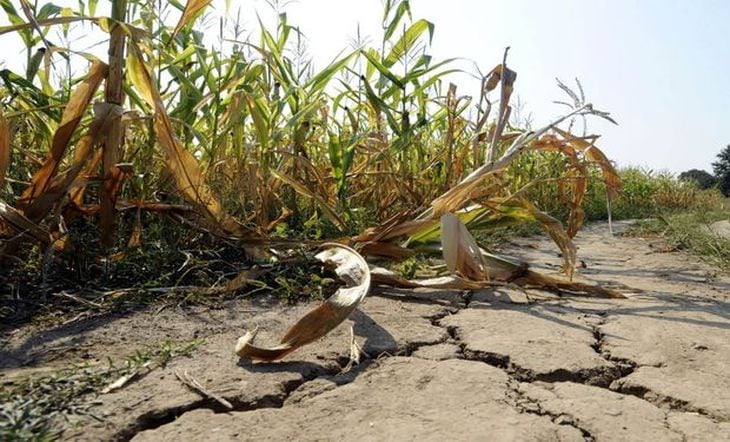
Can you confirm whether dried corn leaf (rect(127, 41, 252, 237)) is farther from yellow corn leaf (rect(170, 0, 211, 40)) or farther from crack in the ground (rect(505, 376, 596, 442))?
crack in the ground (rect(505, 376, 596, 442))

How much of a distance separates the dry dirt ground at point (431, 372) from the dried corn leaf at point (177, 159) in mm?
322

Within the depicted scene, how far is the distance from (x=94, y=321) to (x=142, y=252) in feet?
1.31

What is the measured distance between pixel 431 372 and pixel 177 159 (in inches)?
34.8

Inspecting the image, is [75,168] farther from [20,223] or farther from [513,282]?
[513,282]

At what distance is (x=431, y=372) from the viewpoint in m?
1.28

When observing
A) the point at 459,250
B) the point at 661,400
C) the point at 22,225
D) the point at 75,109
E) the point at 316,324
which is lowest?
the point at 661,400

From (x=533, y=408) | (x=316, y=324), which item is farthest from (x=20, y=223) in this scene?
(x=533, y=408)

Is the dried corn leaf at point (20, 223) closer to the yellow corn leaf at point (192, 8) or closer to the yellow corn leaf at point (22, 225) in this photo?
the yellow corn leaf at point (22, 225)

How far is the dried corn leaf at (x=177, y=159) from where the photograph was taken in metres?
1.65

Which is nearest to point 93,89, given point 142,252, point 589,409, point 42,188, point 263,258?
point 42,188

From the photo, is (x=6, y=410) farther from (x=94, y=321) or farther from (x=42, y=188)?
(x=42, y=188)

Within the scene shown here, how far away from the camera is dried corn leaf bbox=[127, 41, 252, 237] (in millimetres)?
1654

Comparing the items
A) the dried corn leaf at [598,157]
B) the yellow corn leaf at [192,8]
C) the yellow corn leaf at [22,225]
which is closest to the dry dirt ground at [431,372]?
the yellow corn leaf at [22,225]

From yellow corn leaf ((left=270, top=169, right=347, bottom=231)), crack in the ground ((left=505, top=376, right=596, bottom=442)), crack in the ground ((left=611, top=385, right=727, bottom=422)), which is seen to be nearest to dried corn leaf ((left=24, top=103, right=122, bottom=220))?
yellow corn leaf ((left=270, top=169, right=347, bottom=231))
